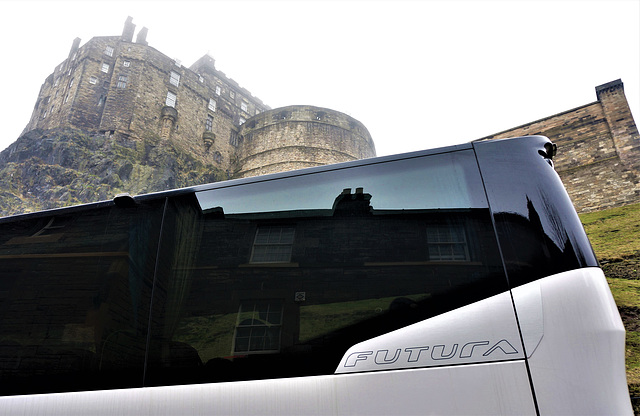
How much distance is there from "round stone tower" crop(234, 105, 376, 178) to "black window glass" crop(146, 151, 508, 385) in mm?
29515

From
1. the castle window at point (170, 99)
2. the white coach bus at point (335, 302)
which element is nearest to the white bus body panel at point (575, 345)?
the white coach bus at point (335, 302)

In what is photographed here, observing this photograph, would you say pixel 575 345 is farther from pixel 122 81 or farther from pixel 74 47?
pixel 74 47

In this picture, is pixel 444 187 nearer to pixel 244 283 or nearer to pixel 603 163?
pixel 244 283

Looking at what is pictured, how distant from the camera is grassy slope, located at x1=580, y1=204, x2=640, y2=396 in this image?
383cm

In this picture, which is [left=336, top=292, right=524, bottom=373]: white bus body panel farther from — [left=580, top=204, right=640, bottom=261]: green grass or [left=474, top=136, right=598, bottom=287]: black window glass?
[left=580, top=204, right=640, bottom=261]: green grass

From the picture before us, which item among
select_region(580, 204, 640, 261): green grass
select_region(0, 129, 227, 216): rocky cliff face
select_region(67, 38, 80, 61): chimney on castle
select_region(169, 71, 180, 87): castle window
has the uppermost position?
select_region(67, 38, 80, 61): chimney on castle

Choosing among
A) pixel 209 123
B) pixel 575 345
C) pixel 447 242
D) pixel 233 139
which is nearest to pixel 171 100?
pixel 209 123

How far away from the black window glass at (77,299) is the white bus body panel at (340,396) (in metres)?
0.11

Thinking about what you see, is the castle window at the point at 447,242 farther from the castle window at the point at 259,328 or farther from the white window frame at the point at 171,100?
the white window frame at the point at 171,100

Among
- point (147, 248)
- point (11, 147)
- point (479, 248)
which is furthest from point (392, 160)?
point (11, 147)

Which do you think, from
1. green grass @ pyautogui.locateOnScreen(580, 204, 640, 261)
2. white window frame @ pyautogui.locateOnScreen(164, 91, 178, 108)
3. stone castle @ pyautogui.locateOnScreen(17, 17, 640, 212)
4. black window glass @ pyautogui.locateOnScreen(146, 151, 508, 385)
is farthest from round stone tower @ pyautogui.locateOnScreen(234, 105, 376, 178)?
black window glass @ pyautogui.locateOnScreen(146, 151, 508, 385)

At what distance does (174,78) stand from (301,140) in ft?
45.9

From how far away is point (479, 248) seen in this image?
5.44 feet

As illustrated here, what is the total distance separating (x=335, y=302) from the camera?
176 centimetres
